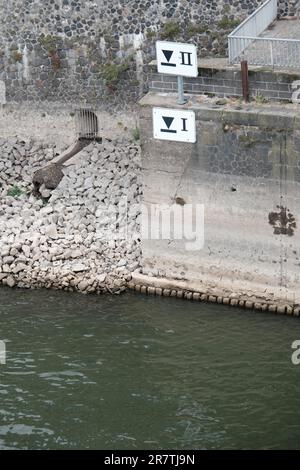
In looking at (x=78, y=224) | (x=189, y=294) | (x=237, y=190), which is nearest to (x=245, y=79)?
(x=237, y=190)

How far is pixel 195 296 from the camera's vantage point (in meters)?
28.9

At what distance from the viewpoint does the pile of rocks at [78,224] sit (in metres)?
29.5

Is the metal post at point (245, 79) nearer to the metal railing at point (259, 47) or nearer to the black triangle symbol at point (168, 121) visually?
the metal railing at point (259, 47)

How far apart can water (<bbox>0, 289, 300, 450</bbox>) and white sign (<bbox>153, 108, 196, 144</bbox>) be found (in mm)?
3574

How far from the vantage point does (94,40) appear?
1287 inches

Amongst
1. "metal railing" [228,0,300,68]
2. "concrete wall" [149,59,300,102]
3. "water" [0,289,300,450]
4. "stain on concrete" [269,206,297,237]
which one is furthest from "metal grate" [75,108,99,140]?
"stain on concrete" [269,206,297,237]

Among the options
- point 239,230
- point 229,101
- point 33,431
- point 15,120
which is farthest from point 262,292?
point 15,120

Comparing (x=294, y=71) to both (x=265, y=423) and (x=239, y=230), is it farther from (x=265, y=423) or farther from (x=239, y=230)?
(x=265, y=423)

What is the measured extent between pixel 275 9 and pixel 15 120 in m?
7.35

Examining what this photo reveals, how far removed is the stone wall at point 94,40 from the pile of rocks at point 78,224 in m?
1.68

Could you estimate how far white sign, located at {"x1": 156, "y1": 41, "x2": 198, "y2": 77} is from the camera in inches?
1066

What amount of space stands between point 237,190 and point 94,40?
22.1 feet

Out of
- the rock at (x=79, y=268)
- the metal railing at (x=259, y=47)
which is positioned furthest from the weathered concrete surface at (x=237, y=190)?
the rock at (x=79, y=268)

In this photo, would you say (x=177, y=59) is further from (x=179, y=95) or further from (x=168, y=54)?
(x=179, y=95)
